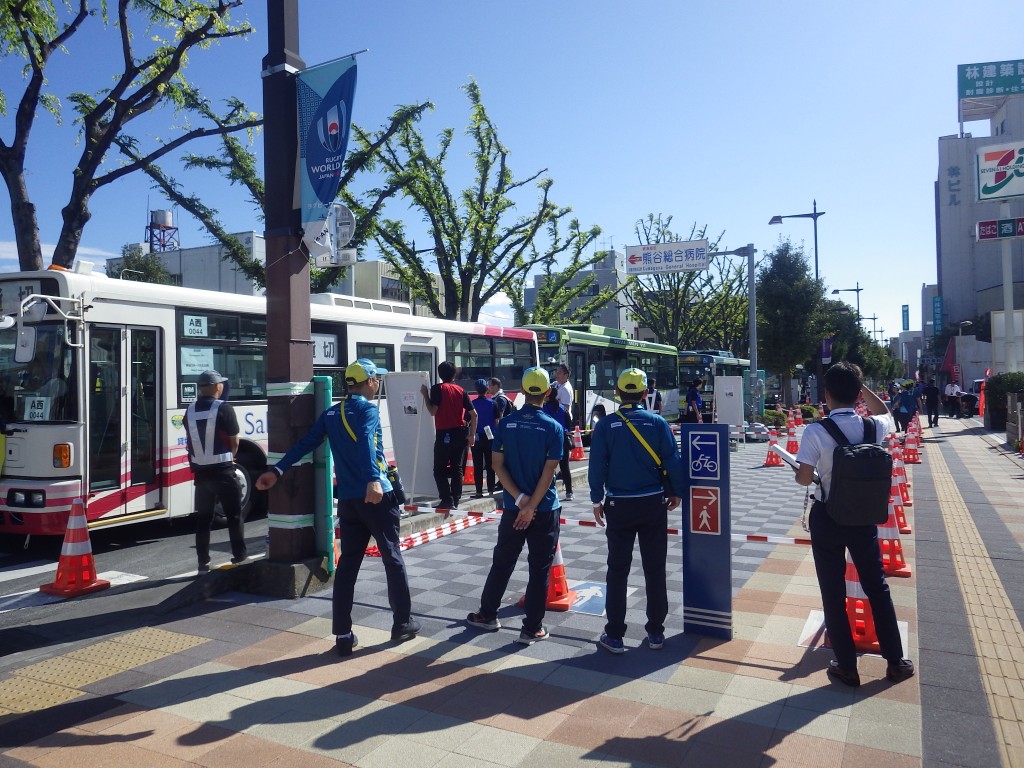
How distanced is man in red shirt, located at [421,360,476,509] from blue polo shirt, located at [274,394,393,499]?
4238 mm

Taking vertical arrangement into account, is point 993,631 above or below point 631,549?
below

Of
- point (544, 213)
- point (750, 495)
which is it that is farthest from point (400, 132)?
point (750, 495)

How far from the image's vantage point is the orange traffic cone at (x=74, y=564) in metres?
6.39

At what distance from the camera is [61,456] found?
7.41 m

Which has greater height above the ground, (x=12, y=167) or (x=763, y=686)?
(x=12, y=167)

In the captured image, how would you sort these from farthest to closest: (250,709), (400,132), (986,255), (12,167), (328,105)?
1. (986,255)
2. (400,132)
3. (12,167)
4. (328,105)
5. (250,709)

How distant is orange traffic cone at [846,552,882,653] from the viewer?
487 centimetres

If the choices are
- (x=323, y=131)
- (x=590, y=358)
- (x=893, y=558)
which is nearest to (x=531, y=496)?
(x=323, y=131)

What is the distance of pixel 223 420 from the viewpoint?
6.65 metres

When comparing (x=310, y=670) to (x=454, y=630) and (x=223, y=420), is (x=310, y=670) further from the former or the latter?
(x=223, y=420)

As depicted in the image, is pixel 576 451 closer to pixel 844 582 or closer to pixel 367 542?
pixel 367 542

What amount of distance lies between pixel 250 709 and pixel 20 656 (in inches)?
81.9

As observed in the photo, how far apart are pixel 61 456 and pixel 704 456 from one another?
625 centimetres

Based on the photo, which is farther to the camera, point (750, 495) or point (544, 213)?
point (544, 213)
